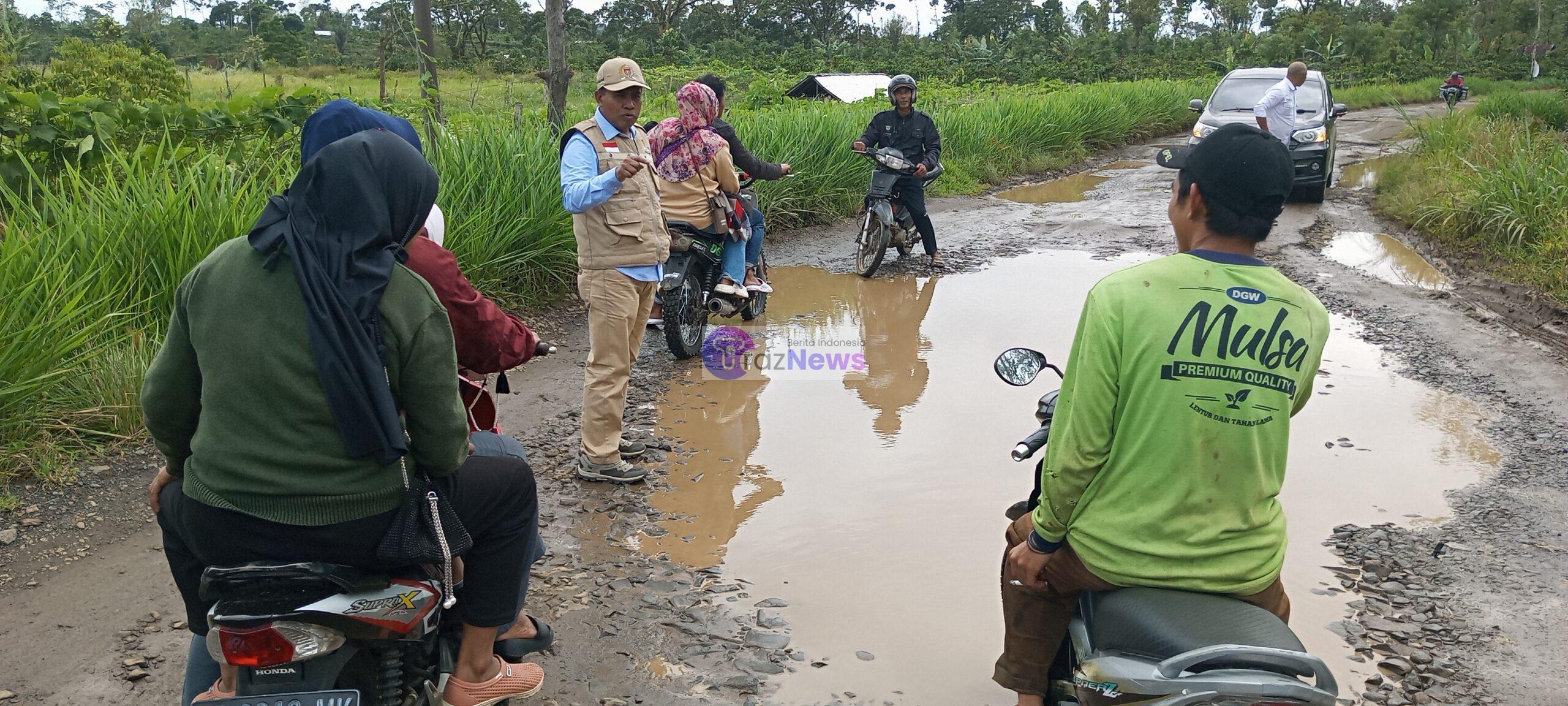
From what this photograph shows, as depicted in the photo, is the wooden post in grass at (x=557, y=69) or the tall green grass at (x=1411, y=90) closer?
the wooden post in grass at (x=557, y=69)

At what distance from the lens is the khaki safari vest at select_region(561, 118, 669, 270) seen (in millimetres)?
4562

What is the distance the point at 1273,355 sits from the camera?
2.00 metres

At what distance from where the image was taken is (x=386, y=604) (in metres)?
2.15

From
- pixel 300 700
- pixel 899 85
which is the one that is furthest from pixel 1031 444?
pixel 899 85

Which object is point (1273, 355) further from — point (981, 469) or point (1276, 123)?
point (1276, 123)

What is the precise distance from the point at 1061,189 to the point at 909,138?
23.4 feet

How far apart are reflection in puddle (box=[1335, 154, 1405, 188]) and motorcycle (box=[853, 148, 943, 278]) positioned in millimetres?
9264

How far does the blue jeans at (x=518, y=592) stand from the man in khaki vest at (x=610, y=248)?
188cm

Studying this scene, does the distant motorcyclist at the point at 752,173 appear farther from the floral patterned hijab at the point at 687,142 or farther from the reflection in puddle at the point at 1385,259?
the reflection in puddle at the point at 1385,259

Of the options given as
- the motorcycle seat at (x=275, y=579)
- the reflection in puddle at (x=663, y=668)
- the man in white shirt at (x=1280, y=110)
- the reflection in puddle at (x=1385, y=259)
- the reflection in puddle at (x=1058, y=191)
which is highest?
the man in white shirt at (x=1280, y=110)

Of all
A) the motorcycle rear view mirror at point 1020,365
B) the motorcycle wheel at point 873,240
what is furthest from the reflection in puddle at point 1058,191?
the motorcycle rear view mirror at point 1020,365

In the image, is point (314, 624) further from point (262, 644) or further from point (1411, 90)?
point (1411, 90)

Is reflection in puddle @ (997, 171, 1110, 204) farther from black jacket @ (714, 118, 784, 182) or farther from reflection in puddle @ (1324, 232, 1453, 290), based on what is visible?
black jacket @ (714, 118, 784, 182)

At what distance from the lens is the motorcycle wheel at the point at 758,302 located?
24.8 ft
